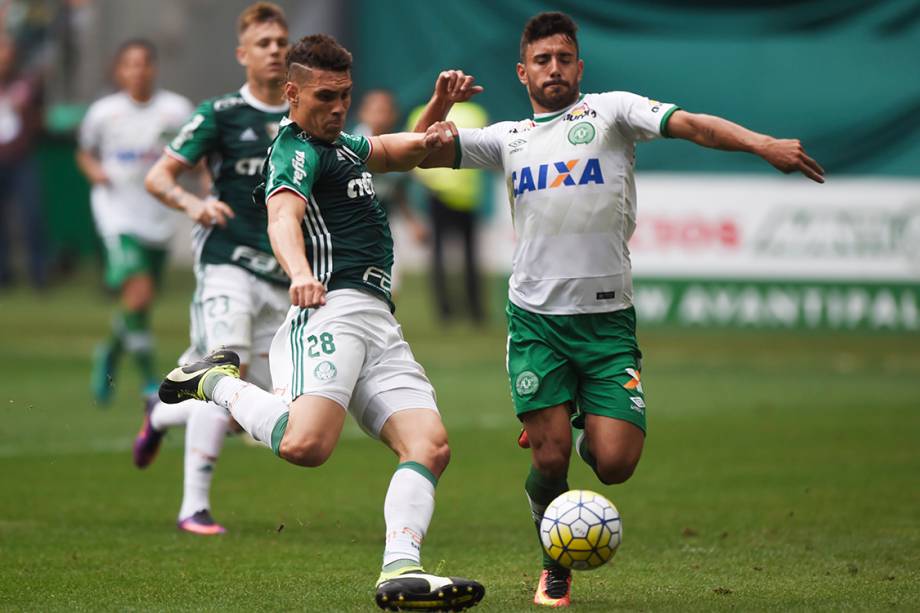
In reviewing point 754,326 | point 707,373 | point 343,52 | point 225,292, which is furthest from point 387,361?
point 754,326

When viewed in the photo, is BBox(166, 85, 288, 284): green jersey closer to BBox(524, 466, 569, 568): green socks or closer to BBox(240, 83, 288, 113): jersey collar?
BBox(240, 83, 288, 113): jersey collar

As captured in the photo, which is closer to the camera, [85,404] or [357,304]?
[357,304]

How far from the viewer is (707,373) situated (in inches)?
621

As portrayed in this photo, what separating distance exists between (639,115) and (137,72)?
24.1ft

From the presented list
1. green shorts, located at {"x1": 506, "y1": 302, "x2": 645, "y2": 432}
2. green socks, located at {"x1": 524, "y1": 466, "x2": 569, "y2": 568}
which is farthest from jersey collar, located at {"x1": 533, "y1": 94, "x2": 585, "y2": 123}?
green socks, located at {"x1": 524, "y1": 466, "x2": 569, "y2": 568}

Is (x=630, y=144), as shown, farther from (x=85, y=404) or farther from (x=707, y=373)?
(x=707, y=373)

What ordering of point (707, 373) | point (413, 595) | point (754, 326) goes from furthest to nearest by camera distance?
point (754, 326)
point (707, 373)
point (413, 595)

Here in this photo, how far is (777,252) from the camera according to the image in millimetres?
17562

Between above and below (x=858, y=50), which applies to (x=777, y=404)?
below

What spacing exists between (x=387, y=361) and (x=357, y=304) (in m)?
0.26

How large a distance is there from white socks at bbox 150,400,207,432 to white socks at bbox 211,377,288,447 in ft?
6.54

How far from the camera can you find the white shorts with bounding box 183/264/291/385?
862 cm

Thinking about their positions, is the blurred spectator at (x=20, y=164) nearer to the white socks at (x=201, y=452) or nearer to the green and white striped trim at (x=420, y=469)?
the white socks at (x=201, y=452)

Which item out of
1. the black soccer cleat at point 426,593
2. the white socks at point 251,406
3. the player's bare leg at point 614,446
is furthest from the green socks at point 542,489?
the white socks at point 251,406
